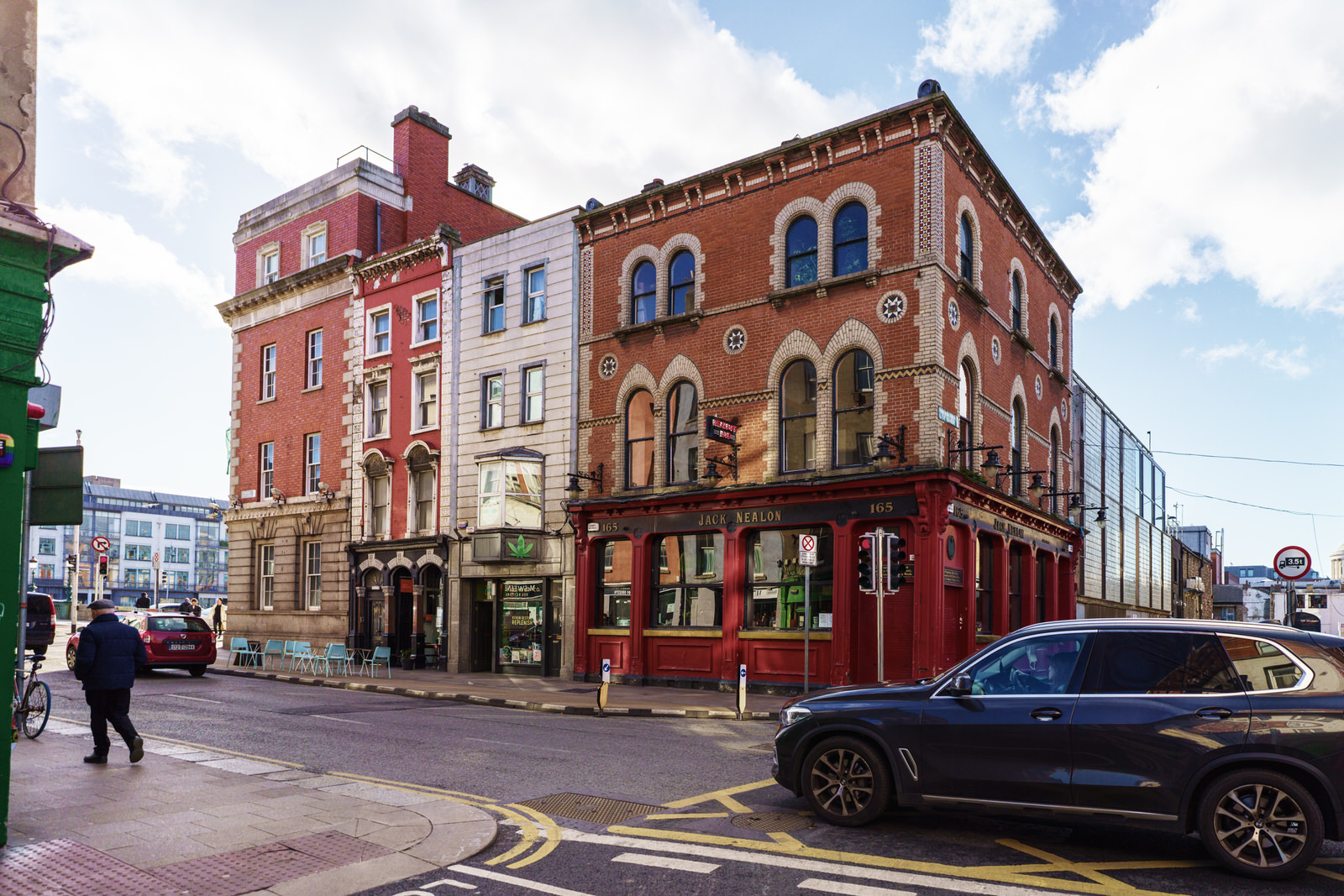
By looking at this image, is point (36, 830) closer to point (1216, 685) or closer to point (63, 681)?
point (1216, 685)

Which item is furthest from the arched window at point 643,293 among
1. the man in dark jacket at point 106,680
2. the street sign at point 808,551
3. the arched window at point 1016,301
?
the man in dark jacket at point 106,680

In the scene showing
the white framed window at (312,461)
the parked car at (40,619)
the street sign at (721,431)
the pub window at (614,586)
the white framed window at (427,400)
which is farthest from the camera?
the white framed window at (312,461)

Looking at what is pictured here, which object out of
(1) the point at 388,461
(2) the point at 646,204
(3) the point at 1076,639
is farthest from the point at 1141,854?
(1) the point at 388,461

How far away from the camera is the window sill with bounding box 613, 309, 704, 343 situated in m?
23.0

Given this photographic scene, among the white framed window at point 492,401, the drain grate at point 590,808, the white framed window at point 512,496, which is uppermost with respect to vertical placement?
the white framed window at point 492,401

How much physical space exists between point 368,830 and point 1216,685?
613 centimetres

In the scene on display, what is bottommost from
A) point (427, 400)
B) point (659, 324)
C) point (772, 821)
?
point (772, 821)

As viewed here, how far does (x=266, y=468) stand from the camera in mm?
34125

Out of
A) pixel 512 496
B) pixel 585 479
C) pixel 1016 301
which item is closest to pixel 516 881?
pixel 585 479

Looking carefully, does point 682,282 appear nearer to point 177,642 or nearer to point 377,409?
point 377,409

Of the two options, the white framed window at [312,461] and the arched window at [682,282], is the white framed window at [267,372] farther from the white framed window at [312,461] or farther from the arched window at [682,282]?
the arched window at [682,282]

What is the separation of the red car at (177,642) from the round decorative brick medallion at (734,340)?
47.0 feet

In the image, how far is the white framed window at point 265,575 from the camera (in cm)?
3356

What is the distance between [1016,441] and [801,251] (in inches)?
320
